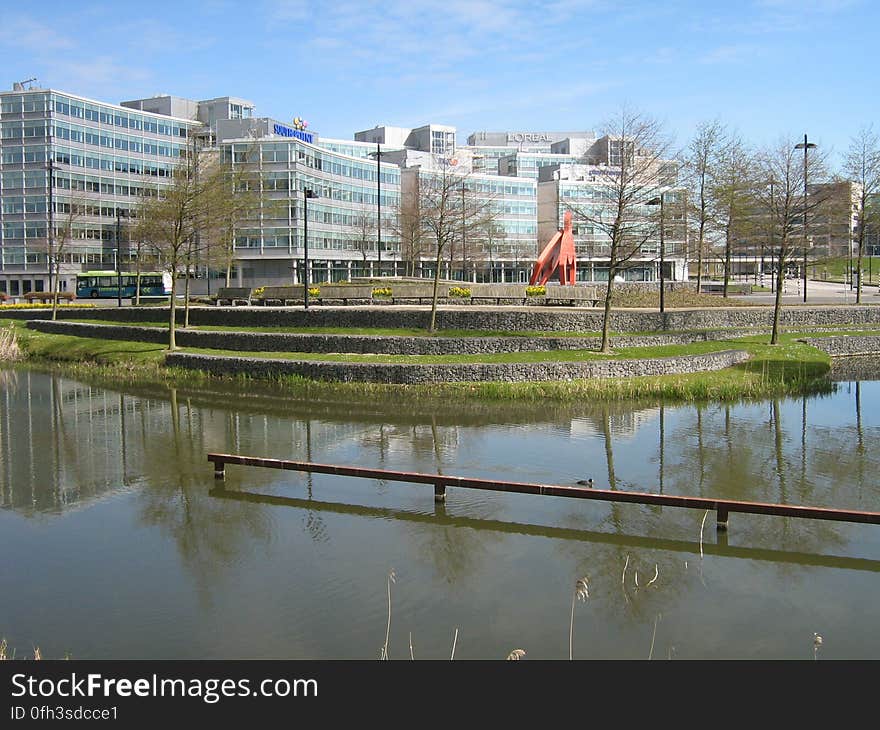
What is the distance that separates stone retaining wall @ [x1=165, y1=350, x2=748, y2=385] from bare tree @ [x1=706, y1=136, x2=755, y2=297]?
2147 centimetres

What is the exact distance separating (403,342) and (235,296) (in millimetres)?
22812

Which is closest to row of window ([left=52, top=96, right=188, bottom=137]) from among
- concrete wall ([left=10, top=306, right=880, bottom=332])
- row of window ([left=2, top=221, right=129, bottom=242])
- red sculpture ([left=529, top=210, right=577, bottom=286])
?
row of window ([left=2, top=221, right=129, bottom=242])

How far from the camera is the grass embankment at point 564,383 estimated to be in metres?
25.9

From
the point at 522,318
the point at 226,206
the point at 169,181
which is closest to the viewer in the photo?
the point at 522,318

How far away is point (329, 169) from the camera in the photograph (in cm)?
8088

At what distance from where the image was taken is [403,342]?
30594mm

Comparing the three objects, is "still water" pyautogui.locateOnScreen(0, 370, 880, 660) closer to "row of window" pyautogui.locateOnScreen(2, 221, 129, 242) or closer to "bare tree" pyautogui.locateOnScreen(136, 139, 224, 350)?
"bare tree" pyautogui.locateOnScreen(136, 139, 224, 350)

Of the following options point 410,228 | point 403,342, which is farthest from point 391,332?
point 410,228

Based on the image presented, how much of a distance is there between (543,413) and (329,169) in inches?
2443

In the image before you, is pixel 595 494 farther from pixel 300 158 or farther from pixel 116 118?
pixel 116 118

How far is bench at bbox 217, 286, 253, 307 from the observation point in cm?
4900

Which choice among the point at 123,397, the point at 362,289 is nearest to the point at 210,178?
the point at 362,289

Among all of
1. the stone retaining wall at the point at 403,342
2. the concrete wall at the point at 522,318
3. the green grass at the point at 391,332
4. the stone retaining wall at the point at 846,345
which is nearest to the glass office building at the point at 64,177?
the concrete wall at the point at 522,318
